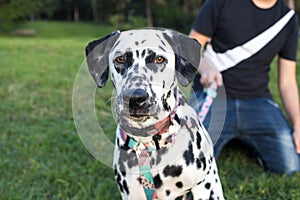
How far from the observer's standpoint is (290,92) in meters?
3.65

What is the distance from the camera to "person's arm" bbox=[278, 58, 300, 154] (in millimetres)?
3590

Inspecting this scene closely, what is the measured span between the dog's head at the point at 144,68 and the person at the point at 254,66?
1.52 meters

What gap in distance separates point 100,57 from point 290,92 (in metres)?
2.18

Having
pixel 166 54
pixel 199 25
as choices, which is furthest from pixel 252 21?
pixel 166 54

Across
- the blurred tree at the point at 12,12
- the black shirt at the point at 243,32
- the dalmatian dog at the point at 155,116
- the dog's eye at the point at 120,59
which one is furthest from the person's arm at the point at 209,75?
the blurred tree at the point at 12,12

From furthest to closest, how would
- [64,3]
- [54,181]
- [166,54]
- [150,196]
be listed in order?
[64,3] < [54,181] < [150,196] < [166,54]

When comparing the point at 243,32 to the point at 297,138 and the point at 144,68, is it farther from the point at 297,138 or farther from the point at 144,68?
the point at 144,68

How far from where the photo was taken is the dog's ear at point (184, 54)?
1.92 m

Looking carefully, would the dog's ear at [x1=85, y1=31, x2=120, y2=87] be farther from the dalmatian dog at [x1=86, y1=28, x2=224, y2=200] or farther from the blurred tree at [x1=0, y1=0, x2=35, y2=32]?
the blurred tree at [x1=0, y1=0, x2=35, y2=32]

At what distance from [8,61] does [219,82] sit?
6.55 meters

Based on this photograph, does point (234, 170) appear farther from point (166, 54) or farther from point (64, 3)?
point (64, 3)

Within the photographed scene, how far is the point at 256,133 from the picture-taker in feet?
12.1

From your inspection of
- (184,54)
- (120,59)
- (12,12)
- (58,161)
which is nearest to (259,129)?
(58,161)

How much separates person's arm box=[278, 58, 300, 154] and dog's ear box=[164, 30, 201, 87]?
1.93m
